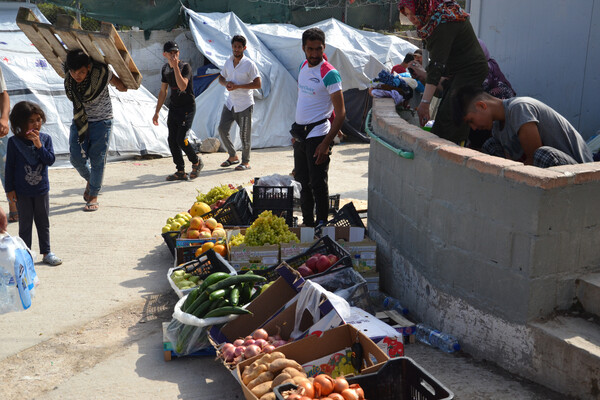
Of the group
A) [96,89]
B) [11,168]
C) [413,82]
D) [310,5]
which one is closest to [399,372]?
[11,168]

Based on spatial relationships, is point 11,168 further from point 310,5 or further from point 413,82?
point 310,5

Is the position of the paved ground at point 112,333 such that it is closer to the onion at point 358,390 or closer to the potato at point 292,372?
the potato at point 292,372

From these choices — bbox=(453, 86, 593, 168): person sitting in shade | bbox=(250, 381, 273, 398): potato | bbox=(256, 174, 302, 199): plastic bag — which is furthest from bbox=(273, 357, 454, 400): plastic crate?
bbox=(256, 174, 302, 199): plastic bag

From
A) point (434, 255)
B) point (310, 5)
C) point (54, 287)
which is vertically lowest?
point (54, 287)

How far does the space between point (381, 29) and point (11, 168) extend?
15.6m

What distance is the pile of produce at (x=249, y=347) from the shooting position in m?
3.87

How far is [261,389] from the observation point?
342cm

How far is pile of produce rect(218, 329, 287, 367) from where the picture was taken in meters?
3.87

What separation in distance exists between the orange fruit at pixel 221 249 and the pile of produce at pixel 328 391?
2.40 metres

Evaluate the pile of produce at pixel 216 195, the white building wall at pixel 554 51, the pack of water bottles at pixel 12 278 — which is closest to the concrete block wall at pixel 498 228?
the pile of produce at pixel 216 195

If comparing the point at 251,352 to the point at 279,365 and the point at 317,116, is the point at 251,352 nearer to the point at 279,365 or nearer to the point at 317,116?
the point at 279,365

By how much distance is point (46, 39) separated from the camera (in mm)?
7348

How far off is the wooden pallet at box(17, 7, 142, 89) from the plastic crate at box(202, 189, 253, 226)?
7.33 ft

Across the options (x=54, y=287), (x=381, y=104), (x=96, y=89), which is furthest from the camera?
(x=96, y=89)
